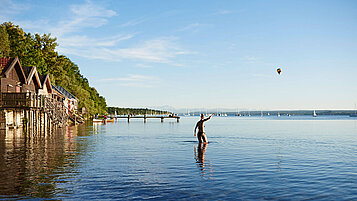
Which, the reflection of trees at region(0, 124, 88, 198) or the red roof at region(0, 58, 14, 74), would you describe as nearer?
the reflection of trees at region(0, 124, 88, 198)

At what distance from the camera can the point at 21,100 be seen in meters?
38.6

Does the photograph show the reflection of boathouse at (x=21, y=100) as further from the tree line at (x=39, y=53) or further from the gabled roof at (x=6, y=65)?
the tree line at (x=39, y=53)

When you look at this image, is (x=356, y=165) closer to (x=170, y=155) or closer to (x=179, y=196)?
(x=170, y=155)

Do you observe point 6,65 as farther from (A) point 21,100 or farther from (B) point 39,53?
(B) point 39,53

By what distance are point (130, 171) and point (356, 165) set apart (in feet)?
35.1

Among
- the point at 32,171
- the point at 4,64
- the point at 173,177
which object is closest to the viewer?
the point at 173,177

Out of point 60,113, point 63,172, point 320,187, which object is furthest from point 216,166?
point 60,113

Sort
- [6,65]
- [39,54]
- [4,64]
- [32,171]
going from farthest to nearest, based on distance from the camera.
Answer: [39,54]
[4,64]
[6,65]
[32,171]

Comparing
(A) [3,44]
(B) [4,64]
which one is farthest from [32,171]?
(A) [3,44]

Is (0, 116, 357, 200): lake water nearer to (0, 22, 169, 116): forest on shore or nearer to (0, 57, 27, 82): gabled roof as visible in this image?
(0, 57, 27, 82): gabled roof

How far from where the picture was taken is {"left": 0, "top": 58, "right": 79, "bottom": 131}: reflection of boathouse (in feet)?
126

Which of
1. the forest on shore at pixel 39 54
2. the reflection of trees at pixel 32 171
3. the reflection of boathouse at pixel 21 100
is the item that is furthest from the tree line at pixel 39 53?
the reflection of trees at pixel 32 171

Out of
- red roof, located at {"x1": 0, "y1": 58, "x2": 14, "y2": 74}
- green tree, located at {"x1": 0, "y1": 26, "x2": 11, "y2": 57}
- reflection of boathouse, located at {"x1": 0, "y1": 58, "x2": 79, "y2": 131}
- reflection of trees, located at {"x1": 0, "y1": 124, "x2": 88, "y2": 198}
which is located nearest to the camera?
reflection of trees, located at {"x1": 0, "y1": 124, "x2": 88, "y2": 198}

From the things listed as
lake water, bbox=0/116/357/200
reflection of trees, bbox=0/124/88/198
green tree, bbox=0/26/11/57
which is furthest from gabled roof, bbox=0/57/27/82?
green tree, bbox=0/26/11/57
